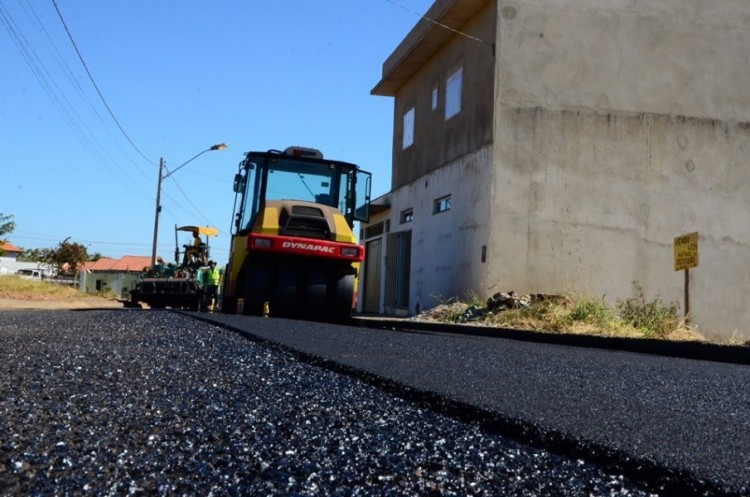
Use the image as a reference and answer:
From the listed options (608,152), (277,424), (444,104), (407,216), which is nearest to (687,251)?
(608,152)

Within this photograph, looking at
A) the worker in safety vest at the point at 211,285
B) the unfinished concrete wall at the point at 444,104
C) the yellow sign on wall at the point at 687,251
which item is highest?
the unfinished concrete wall at the point at 444,104

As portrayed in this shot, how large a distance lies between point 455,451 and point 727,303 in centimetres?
1503

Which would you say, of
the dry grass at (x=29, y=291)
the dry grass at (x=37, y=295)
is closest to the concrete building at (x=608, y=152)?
the dry grass at (x=37, y=295)

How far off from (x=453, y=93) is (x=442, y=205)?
2.58m

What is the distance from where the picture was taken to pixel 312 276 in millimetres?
10977

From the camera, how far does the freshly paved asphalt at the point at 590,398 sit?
220 cm

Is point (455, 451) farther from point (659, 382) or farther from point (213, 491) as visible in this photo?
point (659, 382)

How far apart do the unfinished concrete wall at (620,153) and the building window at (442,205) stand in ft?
7.88

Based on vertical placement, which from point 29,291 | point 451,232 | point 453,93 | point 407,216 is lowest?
point 29,291

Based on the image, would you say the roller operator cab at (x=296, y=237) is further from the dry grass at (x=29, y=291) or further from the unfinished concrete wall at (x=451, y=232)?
the dry grass at (x=29, y=291)

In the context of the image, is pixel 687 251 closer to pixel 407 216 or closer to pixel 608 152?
pixel 608 152

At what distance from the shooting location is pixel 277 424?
2.46m

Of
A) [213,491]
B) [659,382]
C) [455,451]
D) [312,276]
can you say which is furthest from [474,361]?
[312,276]

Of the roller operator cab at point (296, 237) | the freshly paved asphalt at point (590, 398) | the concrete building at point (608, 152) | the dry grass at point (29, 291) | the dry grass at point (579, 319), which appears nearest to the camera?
the freshly paved asphalt at point (590, 398)
